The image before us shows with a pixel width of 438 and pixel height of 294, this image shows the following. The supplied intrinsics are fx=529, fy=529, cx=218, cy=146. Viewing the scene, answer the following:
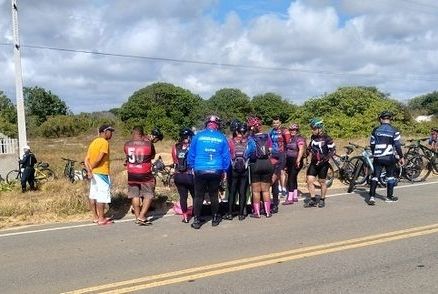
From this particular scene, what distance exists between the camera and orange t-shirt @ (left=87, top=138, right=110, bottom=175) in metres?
9.28

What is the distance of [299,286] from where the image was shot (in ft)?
18.6

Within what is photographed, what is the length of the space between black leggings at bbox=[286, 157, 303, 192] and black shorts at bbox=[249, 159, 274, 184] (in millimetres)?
1847

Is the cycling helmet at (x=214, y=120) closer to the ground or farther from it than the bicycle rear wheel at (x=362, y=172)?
farther from it

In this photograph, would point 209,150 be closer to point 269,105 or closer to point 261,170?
point 261,170

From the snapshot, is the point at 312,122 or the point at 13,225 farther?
the point at 312,122

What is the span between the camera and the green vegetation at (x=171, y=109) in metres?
50.5

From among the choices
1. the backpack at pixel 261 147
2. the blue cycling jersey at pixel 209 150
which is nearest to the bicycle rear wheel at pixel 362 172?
the backpack at pixel 261 147

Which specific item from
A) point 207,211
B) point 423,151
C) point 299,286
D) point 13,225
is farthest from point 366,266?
point 423,151

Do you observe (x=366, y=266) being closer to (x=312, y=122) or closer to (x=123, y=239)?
(x=123, y=239)

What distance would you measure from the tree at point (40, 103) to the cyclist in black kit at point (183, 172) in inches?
3495

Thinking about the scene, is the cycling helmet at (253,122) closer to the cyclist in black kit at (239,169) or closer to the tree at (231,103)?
the cyclist in black kit at (239,169)

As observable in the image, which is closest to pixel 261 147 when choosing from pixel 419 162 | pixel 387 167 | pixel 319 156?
pixel 319 156

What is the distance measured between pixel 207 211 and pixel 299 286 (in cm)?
450

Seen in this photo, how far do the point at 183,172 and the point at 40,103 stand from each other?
91759 mm
